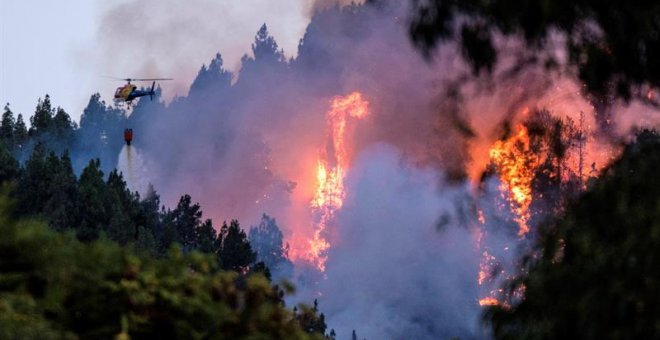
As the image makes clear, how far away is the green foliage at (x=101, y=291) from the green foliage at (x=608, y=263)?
9.56 feet

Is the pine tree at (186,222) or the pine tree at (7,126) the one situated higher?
the pine tree at (7,126)

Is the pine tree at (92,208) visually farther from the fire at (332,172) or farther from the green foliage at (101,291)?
the fire at (332,172)

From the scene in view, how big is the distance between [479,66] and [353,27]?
81.0 metres

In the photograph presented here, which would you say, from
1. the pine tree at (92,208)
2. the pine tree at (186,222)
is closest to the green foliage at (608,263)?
the pine tree at (92,208)

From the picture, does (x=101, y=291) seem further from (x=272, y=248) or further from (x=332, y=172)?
(x=332, y=172)

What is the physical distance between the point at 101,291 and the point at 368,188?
75025mm

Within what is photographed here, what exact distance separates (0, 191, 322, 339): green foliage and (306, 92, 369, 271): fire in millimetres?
73265

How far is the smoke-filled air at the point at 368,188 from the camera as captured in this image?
692 centimetres

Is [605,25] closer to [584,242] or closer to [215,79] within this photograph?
[584,242]

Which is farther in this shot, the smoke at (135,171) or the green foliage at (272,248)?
the smoke at (135,171)

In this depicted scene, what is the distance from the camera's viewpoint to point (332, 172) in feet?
275

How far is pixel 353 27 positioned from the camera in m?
90.1

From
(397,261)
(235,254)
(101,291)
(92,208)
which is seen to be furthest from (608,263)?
(397,261)

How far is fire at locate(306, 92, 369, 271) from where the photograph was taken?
80.5 metres
